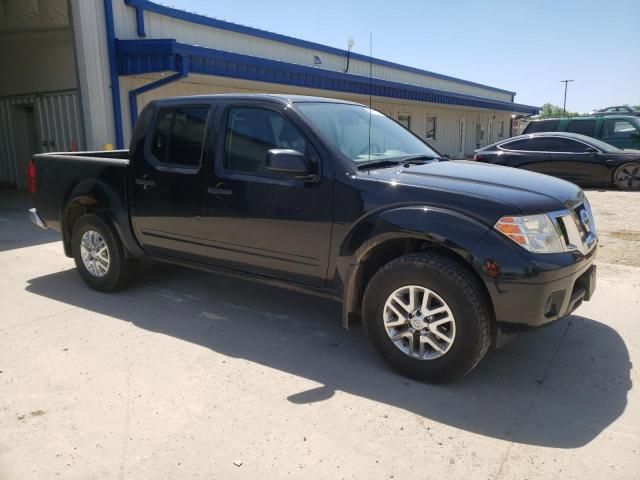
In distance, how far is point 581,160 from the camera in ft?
40.5

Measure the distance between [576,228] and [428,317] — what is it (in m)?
1.14

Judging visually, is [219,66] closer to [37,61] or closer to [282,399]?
[37,61]

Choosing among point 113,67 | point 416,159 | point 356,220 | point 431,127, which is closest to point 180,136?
point 356,220

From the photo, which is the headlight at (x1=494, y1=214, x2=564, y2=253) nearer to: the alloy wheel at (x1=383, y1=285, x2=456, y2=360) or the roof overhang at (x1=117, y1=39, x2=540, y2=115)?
the alloy wheel at (x1=383, y1=285, x2=456, y2=360)

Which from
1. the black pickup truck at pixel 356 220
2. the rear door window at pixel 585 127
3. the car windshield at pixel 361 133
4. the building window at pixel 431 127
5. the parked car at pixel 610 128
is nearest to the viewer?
the black pickup truck at pixel 356 220

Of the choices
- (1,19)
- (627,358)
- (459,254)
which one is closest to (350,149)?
(459,254)

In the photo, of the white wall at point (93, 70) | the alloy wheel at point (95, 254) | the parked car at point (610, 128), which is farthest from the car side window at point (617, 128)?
the alloy wheel at point (95, 254)

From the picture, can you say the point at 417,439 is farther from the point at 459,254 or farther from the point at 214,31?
the point at 214,31

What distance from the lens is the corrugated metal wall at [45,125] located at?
11938 millimetres

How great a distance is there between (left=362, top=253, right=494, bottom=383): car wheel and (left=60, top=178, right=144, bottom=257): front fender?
101 inches

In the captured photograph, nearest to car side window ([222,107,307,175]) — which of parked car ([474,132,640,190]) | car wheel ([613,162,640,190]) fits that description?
parked car ([474,132,640,190])

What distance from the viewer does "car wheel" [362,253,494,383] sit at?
321 cm

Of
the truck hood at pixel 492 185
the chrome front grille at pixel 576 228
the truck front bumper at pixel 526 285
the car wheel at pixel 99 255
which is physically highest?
the truck hood at pixel 492 185

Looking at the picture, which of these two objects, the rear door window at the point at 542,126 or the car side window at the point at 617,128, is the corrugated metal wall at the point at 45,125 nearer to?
the rear door window at the point at 542,126
